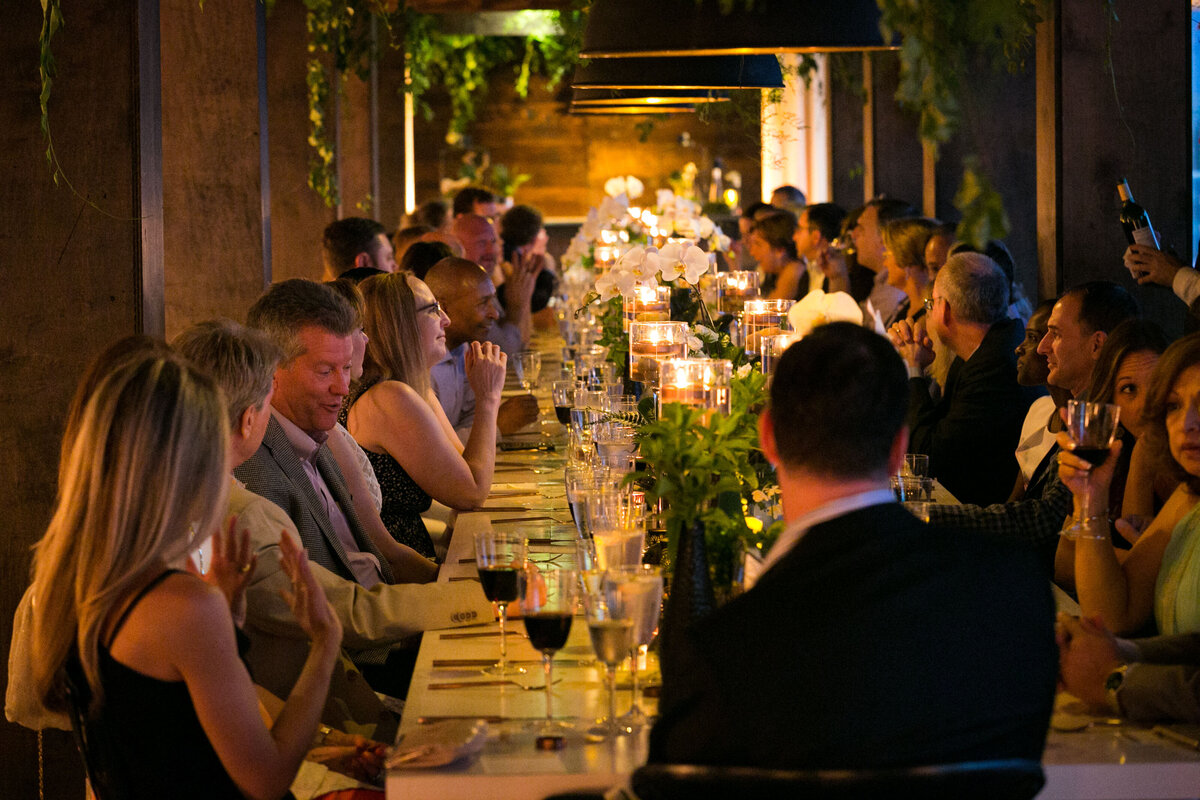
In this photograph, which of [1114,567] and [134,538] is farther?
[1114,567]

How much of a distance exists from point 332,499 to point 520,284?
426 cm

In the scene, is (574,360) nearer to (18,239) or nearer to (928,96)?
(18,239)

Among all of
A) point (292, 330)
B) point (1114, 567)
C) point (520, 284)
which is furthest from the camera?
point (520, 284)

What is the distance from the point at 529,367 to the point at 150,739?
11.5 ft

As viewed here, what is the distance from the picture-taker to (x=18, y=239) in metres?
2.77

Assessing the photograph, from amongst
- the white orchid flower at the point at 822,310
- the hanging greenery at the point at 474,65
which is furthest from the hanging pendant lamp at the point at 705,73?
the hanging greenery at the point at 474,65

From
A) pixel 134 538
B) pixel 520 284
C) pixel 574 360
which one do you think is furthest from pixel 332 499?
pixel 520 284

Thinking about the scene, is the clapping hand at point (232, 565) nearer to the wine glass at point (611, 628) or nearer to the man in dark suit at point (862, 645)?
the wine glass at point (611, 628)

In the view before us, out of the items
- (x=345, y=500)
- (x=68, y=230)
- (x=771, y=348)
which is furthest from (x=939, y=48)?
(x=345, y=500)

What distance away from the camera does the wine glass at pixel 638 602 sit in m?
1.81

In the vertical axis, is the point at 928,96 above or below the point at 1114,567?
above

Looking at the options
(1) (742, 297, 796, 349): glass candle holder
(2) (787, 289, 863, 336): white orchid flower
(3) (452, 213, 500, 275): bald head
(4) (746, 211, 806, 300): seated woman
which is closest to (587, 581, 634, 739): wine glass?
(2) (787, 289, 863, 336): white orchid flower

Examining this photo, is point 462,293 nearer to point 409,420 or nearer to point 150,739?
point 409,420

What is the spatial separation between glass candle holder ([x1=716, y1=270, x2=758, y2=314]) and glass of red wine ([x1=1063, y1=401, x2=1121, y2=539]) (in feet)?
8.71
